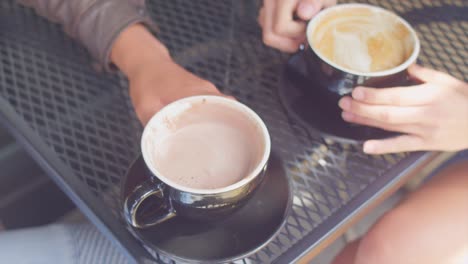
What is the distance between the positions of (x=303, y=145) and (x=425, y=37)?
268 millimetres

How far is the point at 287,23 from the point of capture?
2.11 feet

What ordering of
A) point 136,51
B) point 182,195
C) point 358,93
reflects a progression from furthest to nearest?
point 136,51 → point 358,93 → point 182,195

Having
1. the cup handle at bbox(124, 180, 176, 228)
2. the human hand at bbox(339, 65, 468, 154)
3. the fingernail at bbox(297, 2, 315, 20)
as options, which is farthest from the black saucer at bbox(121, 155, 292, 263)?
the fingernail at bbox(297, 2, 315, 20)

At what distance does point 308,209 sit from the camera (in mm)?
554

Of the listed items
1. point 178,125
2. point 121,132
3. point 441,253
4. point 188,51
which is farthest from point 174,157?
point 441,253

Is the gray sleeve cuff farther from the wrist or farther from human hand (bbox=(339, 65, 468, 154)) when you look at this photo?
human hand (bbox=(339, 65, 468, 154))

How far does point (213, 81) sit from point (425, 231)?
0.35 metres

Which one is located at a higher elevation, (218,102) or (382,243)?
(218,102)

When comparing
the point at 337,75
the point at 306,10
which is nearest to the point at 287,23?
the point at 306,10

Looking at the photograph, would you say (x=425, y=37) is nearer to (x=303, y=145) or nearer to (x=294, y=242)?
(x=303, y=145)

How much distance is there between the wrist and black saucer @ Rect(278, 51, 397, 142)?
167mm

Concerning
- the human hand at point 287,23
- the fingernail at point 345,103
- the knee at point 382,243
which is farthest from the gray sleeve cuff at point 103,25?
the knee at point 382,243

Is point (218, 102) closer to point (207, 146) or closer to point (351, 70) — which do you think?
point (207, 146)

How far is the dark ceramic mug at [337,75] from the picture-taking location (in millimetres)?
541
